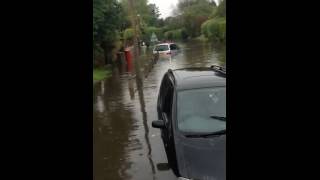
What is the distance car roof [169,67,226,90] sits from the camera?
666 centimetres

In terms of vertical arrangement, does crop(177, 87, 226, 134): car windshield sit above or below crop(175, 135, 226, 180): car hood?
above

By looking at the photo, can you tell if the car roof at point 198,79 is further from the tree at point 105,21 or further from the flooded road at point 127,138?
the tree at point 105,21

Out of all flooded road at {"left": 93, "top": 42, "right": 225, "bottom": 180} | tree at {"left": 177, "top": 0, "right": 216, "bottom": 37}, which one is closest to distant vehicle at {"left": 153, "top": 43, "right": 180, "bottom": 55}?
flooded road at {"left": 93, "top": 42, "right": 225, "bottom": 180}

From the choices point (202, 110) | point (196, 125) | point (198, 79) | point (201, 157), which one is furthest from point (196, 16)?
point (201, 157)

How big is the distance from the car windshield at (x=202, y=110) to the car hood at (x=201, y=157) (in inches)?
9.4

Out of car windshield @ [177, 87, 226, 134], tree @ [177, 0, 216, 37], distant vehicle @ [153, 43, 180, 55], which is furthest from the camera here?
tree @ [177, 0, 216, 37]

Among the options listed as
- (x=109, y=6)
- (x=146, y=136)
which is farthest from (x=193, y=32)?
(x=146, y=136)

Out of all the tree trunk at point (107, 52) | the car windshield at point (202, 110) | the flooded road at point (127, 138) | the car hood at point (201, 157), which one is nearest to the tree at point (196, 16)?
the tree trunk at point (107, 52)

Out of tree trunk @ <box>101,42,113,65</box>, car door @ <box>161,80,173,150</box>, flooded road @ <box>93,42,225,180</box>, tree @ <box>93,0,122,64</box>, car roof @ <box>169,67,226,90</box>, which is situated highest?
tree @ <box>93,0,122,64</box>

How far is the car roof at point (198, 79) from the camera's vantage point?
6.66 m

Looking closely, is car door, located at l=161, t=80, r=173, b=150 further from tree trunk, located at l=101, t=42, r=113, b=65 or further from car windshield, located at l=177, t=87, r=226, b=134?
tree trunk, located at l=101, t=42, r=113, b=65

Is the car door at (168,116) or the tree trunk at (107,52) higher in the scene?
the tree trunk at (107,52)
